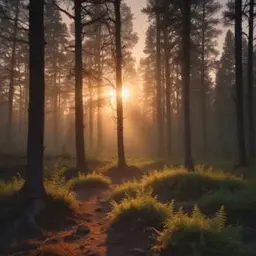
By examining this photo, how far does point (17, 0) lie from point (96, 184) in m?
20.6

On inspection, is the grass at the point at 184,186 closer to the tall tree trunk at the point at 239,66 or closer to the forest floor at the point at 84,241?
the forest floor at the point at 84,241

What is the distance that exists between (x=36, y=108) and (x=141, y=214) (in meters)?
3.23

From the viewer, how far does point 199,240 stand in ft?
19.6

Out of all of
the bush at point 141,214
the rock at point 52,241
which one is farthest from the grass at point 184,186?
the rock at point 52,241

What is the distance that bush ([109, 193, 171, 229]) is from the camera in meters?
7.65

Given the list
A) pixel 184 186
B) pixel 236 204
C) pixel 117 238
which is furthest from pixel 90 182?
pixel 117 238

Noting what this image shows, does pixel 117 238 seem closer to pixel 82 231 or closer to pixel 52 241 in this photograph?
pixel 82 231

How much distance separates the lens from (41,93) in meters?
8.97

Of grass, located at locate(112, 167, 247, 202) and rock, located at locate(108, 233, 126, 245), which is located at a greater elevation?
grass, located at locate(112, 167, 247, 202)

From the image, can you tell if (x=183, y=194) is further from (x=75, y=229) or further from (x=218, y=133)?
(x=218, y=133)

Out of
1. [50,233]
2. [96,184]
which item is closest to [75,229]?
[50,233]

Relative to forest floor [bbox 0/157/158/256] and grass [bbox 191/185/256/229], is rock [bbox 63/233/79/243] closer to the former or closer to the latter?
forest floor [bbox 0/157/158/256]

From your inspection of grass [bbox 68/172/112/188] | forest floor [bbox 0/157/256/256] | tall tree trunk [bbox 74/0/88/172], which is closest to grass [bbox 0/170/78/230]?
forest floor [bbox 0/157/256/256]

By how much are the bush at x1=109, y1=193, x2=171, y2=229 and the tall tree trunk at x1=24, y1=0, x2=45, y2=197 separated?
6.04 ft
